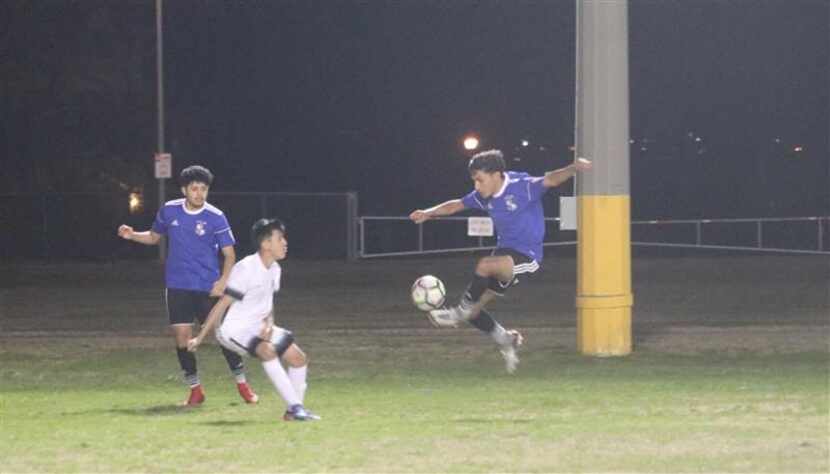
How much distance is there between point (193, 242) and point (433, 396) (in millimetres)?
2350

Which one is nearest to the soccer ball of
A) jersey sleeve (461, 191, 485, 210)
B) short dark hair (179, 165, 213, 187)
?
jersey sleeve (461, 191, 485, 210)

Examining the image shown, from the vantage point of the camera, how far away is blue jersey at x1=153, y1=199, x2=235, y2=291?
12859 mm

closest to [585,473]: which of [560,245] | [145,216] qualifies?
[560,245]

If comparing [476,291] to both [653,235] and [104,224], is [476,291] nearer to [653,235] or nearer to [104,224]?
[104,224]

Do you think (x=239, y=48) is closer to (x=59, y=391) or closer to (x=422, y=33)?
(x=422, y=33)

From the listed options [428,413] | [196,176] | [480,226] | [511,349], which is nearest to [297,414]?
[428,413]

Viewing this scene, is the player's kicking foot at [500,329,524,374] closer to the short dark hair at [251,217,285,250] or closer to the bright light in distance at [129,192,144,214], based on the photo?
the short dark hair at [251,217,285,250]

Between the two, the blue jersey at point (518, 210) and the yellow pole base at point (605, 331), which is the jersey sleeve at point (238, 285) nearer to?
the blue jersey at point (518, 210)

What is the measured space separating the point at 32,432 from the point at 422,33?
162 ft

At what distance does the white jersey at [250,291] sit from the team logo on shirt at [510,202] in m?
2.86

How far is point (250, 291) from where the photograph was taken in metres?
11.3

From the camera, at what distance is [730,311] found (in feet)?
73.4

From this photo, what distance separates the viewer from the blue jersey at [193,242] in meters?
12.9

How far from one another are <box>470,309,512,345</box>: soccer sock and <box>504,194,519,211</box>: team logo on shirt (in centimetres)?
98
